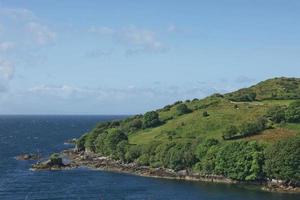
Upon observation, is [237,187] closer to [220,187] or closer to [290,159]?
[220,187]

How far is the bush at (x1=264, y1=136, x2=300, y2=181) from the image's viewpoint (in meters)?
150

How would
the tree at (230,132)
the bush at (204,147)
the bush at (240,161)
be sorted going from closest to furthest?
1. the bush at (240,161)
2. the bush at (204,147)
3. the tree at (230,132)

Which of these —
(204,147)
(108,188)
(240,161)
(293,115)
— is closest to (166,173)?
(204,147)

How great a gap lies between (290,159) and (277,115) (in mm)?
49495

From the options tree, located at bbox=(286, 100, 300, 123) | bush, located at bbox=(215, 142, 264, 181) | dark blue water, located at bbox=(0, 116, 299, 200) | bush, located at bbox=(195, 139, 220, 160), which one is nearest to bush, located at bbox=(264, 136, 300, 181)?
bush, located at bbox=(215, 142, 264, 181)

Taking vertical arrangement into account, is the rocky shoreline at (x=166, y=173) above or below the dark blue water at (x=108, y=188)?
above

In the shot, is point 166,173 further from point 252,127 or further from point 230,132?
point 252,127

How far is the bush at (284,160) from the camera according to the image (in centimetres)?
15038

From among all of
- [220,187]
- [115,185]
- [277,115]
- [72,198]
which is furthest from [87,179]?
[277,115]

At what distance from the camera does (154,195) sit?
477ft

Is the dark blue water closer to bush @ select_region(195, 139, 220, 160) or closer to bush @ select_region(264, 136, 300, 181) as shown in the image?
bush @ select_region(264, 136, 300, 181)

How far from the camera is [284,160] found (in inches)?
5969

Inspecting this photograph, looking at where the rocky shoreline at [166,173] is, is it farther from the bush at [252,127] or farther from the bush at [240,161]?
the bush at [252,127]

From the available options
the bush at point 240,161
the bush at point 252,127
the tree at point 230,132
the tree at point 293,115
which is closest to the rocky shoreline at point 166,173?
the bush at point 240,161
